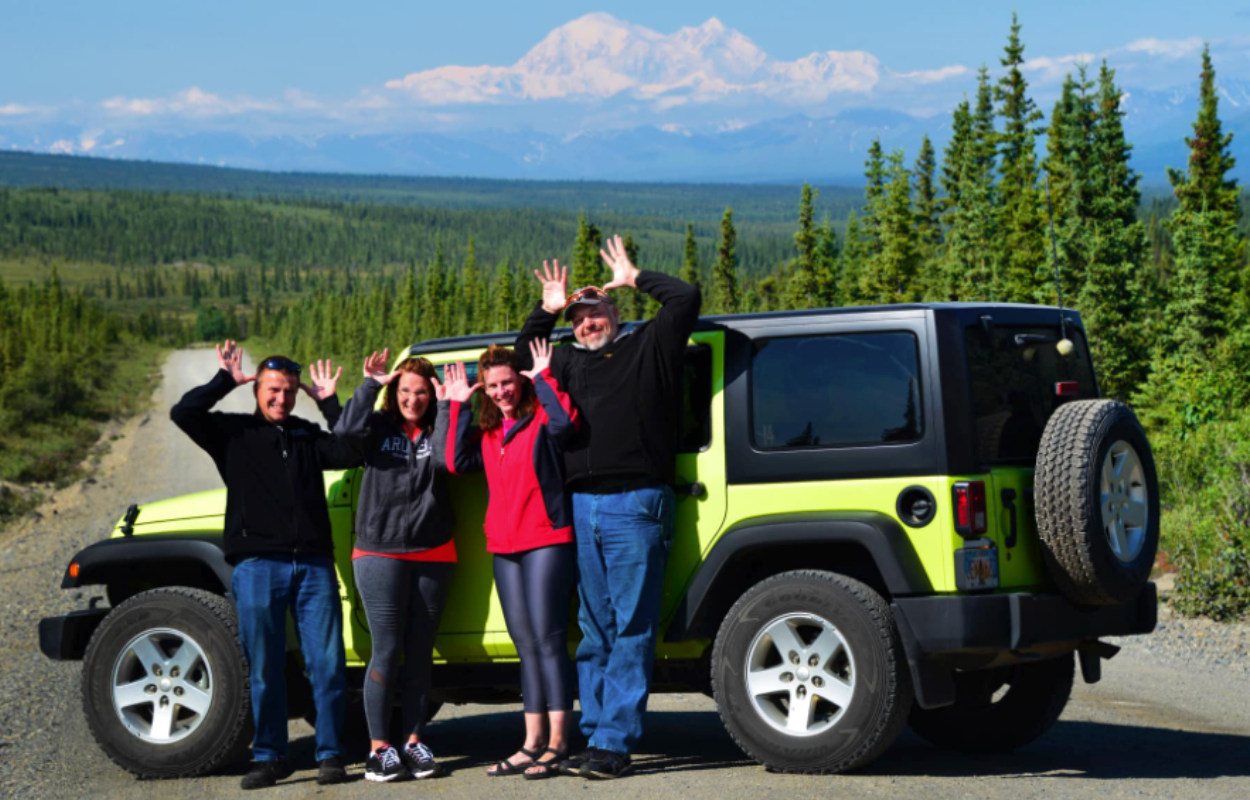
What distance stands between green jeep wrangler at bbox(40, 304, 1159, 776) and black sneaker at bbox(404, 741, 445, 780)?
1.22 ft

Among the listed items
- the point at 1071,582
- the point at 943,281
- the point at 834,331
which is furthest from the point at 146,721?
the point at 943,281

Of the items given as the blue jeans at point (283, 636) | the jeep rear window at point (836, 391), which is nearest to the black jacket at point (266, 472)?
the blue jeans at point (283, 636)

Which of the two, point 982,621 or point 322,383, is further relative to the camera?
point 322,383

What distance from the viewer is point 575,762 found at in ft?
21.5

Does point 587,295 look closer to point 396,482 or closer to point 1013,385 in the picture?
point 396,482

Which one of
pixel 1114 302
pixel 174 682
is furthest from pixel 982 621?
pixel 1114 302

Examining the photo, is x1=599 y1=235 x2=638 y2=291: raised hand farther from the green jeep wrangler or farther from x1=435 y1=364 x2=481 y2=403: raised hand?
x1=435 y1=364 x2=481 y2=403: raised hand

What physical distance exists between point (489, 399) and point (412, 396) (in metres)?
0.40

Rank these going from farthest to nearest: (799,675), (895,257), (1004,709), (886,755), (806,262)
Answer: (806,262)
(895,257)
(1004,709)
(886,755)
(799,675)

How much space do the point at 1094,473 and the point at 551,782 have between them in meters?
2.83

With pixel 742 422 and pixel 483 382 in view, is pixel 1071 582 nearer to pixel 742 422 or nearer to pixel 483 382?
pixel 742 422

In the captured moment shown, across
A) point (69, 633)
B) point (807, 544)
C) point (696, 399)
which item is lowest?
point (69, 633)

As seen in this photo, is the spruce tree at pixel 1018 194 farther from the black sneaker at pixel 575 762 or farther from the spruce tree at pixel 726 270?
the black sneaker at pixel 575 762

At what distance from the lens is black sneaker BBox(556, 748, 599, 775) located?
21.3ft
